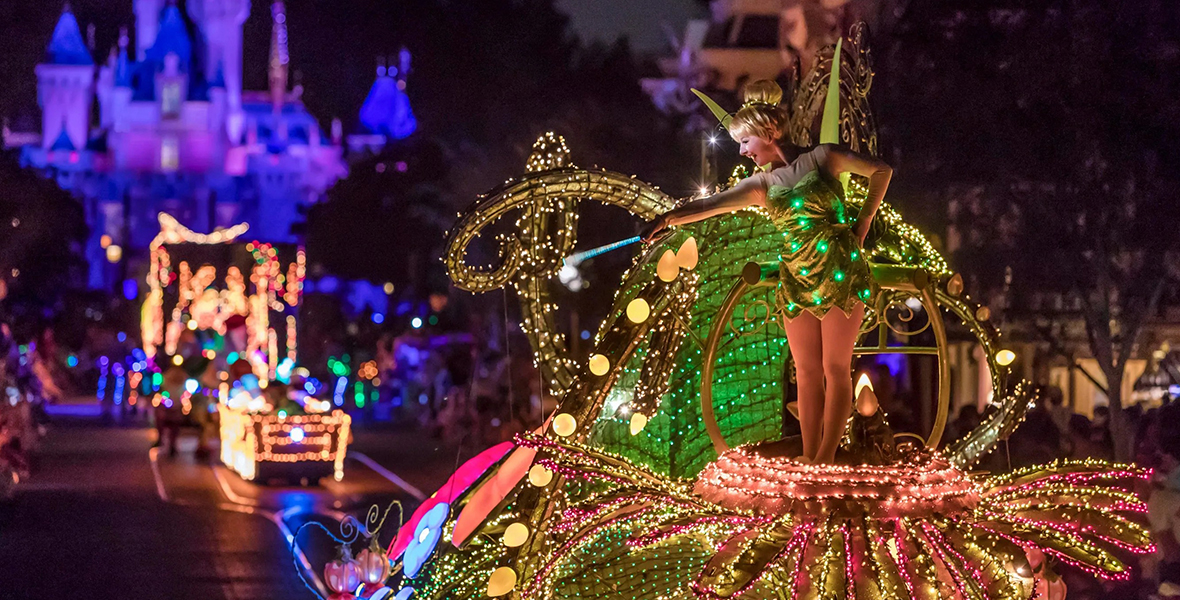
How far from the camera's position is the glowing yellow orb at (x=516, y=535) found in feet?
14.2

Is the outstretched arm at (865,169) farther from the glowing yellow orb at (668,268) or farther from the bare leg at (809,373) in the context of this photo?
the glowing yellow orb at (668,268)

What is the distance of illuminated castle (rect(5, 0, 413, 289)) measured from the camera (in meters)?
54.7

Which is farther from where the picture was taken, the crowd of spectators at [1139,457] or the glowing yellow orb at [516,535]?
the crowd of spectators at [1139,457]

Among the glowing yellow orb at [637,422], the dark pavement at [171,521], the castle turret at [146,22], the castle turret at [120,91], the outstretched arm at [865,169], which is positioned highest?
the castle turret at [146,22]

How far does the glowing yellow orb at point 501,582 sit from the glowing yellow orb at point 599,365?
749 mm

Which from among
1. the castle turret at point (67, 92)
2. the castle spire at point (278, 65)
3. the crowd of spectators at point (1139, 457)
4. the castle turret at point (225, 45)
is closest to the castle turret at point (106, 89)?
the castle turret at point (67, 92)

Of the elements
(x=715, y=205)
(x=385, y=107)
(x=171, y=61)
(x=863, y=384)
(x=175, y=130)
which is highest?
(x=171, y=61)

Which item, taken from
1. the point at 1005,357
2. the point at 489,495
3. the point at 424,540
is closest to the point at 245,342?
the point at 424,540

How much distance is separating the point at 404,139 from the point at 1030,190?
2072cm

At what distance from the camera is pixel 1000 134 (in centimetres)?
1119

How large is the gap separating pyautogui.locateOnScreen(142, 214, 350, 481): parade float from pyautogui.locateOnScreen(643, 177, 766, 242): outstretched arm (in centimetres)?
1083

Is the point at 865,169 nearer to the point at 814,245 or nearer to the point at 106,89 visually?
the point at 814,245

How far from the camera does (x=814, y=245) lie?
404 cm

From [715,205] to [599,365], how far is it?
81 cm
